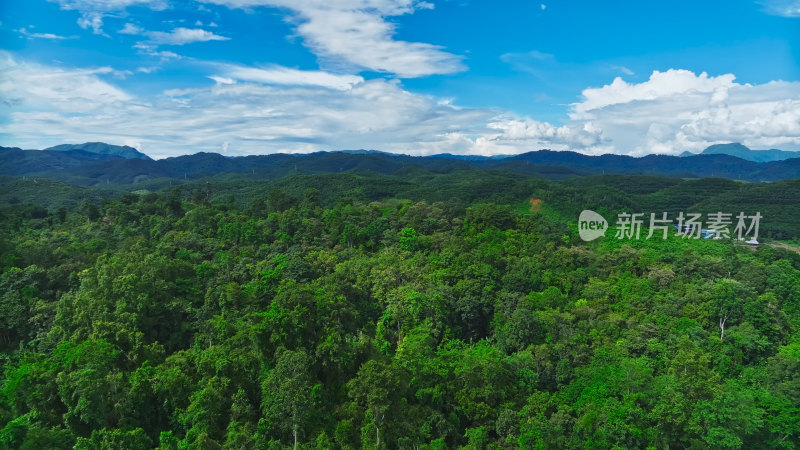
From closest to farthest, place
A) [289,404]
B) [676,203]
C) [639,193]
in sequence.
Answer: [289,404]
[676,203]
[639,193]

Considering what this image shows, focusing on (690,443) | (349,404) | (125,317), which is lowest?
(690,443)

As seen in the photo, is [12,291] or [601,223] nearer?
[12,291]

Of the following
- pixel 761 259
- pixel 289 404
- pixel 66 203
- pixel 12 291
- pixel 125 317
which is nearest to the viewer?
pixel 289 404

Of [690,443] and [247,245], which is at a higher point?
[247,245]

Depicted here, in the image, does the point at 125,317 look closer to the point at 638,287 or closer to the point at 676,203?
the point at 638,287

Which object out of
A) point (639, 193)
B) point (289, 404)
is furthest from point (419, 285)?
point (639, 193)

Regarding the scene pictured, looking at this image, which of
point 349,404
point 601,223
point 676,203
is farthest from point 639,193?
point 349,404
